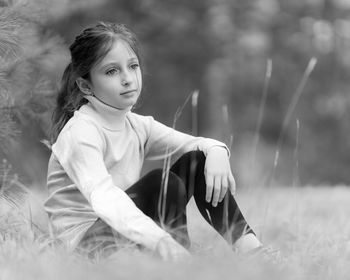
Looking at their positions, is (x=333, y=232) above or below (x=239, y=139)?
above

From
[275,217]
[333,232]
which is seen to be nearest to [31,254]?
[333,232]

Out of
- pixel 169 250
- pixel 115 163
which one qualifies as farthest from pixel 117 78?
pixel 169 250

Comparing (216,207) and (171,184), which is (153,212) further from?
(216,207)

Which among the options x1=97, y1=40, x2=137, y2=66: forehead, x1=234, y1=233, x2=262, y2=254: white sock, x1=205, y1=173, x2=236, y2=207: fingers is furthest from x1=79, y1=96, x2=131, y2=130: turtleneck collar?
x1=234, y1=233, x2=262, y2=254: white sock

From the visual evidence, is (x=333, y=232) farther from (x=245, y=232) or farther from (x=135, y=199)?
(x=135, y=199)

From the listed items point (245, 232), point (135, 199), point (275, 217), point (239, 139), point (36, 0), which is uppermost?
point (36, 0)

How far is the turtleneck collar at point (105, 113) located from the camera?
2.29m

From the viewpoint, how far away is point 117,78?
225cm

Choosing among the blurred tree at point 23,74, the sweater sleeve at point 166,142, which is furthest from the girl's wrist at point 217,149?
the blurred tree at point 23,74

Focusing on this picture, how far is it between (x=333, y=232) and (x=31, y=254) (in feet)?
4.74

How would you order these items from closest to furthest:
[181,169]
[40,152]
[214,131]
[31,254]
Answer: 1. [31,254]
2. [181,169]
3. [40,152]
4. [214,131]

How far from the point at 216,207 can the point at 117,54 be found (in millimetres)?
589

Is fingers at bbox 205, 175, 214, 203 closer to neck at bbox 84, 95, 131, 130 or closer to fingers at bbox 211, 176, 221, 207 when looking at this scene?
fingers at bbox 211, 176, 221, 207

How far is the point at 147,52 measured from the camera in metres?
10.3
